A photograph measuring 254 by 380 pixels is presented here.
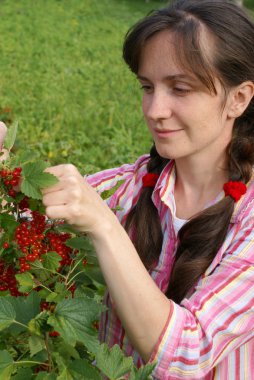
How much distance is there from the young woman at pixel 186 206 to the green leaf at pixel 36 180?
4 centimetres

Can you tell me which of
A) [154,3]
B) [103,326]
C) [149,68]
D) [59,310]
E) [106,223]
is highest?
[149,68]

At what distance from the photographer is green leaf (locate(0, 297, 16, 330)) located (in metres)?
1.40

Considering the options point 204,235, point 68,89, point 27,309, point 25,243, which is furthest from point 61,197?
point 68,89

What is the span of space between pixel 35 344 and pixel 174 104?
0.86 metres

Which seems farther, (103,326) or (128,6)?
(128,6)

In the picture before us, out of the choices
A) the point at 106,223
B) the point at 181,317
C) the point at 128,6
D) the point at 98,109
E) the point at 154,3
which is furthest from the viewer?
the point at 154,3

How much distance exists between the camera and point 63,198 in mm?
1422

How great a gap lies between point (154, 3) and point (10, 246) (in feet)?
62.7

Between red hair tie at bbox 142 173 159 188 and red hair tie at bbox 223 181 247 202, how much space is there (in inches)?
12.4

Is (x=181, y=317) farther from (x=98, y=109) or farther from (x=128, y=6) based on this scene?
(x=128, y=6)

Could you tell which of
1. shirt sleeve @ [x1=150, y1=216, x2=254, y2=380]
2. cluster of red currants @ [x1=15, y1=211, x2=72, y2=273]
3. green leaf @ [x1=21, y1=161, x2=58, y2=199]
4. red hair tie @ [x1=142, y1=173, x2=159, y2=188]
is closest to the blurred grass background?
red hair tie @ [x1=142, y1=173, x2=159, y2=188]

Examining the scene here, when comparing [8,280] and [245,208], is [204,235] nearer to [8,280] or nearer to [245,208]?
[245,208]

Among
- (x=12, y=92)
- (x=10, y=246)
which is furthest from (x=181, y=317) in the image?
(x=12, y=92)

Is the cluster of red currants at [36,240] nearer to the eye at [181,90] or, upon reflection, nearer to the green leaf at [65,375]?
the green leaf at [65,375]
